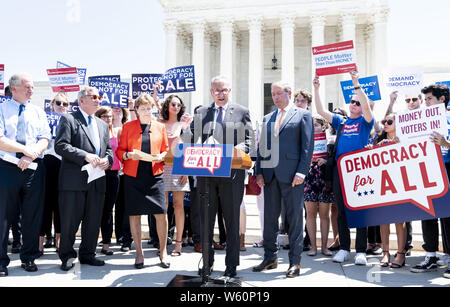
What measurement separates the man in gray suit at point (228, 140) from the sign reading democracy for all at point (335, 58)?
7.70 ft

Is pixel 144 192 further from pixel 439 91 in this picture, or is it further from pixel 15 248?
pixel 439 91

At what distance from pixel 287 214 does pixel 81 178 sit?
277 cm

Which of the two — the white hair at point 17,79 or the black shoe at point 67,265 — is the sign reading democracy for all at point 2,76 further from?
the black shoe at point 67,265

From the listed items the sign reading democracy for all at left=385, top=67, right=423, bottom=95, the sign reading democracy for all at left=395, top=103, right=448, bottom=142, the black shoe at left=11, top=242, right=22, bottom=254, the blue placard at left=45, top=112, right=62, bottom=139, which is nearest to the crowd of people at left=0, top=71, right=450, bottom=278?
the sign reading democracy for all at left=395, top=103, right=448, bottom=142

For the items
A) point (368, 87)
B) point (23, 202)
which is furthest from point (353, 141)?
point (23, 202)

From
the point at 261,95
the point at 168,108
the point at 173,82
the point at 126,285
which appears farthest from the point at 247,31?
the point at 126,285

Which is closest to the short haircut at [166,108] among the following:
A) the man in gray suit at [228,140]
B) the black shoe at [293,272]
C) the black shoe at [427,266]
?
the man in gray suit at [228,140]

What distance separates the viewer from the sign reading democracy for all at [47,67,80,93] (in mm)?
8391

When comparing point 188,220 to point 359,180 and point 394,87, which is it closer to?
point 359,180

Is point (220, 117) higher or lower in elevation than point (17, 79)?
lower

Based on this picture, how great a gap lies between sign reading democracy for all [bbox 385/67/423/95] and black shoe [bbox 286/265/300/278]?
3848 mm

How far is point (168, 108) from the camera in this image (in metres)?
5.62

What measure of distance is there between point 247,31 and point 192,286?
116ft

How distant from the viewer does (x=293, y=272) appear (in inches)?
172
